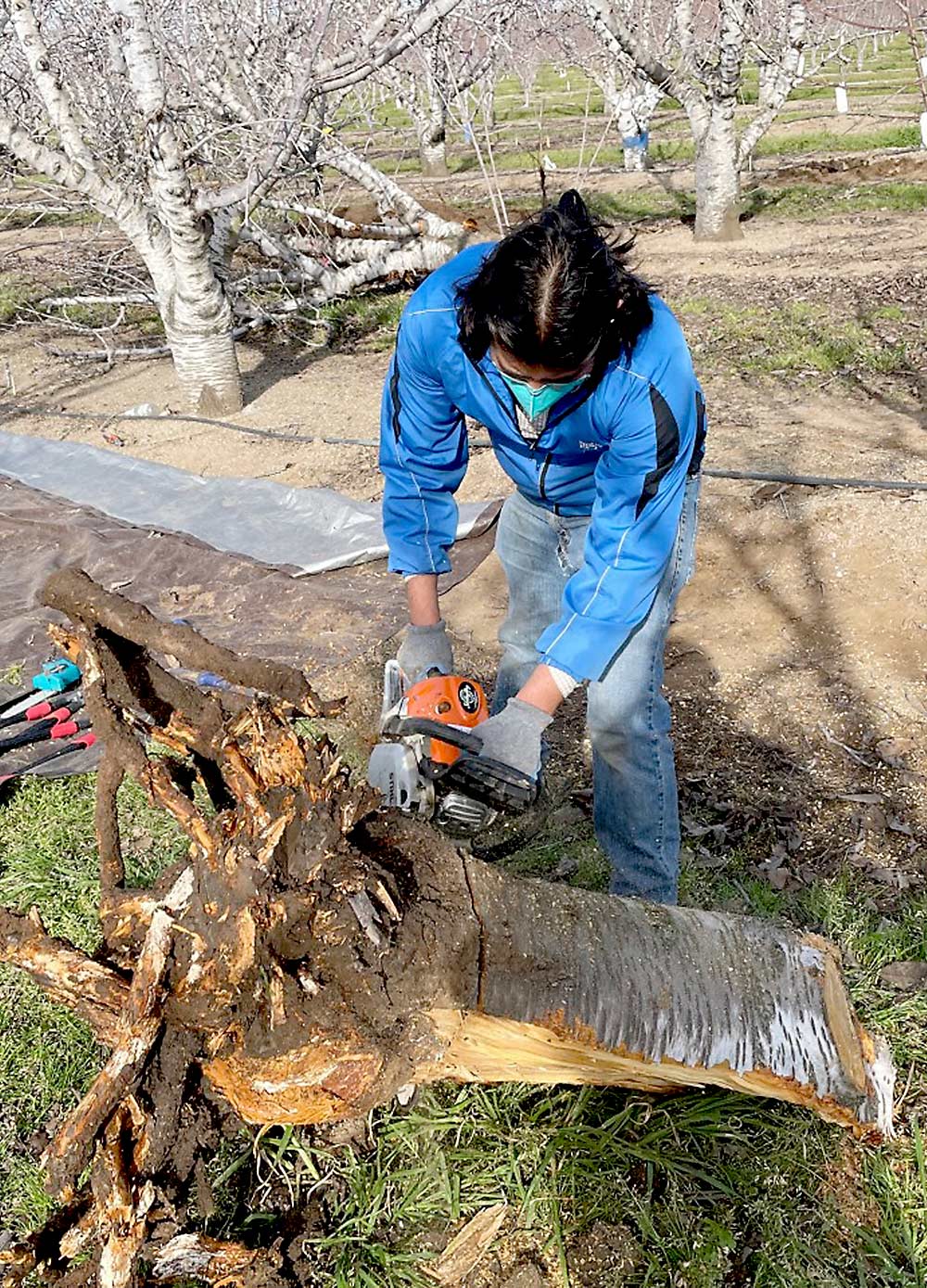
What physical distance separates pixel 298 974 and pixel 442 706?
0.73 meters

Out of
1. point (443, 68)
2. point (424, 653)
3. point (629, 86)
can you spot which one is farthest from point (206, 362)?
point (443, 68)

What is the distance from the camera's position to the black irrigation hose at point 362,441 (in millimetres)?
4664

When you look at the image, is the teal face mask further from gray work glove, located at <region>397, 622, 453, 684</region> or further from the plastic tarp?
the plastic tarp

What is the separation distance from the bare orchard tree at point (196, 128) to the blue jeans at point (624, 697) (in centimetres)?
423

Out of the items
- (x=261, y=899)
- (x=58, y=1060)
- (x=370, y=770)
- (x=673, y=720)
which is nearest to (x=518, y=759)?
(x=370, y=770)

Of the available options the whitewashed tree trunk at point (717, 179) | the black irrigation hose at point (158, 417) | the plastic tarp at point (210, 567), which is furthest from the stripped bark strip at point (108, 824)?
the whitewashed tree trunk at point (717, 179)

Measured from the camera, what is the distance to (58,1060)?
240cm

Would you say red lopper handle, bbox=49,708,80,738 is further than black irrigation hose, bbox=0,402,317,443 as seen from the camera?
No

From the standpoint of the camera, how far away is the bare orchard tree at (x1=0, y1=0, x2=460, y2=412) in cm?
591

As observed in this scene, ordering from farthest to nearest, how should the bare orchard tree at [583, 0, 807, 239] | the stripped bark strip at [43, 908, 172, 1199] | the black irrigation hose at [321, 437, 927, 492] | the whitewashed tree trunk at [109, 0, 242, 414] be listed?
1. the bare orchard tree at [583, 0, 807, 239]
2. the whitewashed tree trunk at [109, 0, 242, 414]
3. the black irrigation hose at [321, 437, 927, 492]
4. the stripped bark strip at [43, 908, 172, 1199]

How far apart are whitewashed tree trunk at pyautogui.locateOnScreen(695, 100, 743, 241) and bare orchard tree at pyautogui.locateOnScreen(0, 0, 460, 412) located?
2.99m

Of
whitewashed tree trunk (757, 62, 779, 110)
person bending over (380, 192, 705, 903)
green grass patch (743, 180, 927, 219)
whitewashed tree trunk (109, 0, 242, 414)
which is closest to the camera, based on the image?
person bending over (380, 192, 705, 903)

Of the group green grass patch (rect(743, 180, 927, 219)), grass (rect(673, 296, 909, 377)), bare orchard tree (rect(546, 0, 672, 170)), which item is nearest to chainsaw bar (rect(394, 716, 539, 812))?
grass (rect(673, 296, 909, 377))

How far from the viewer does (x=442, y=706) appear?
2100mm
